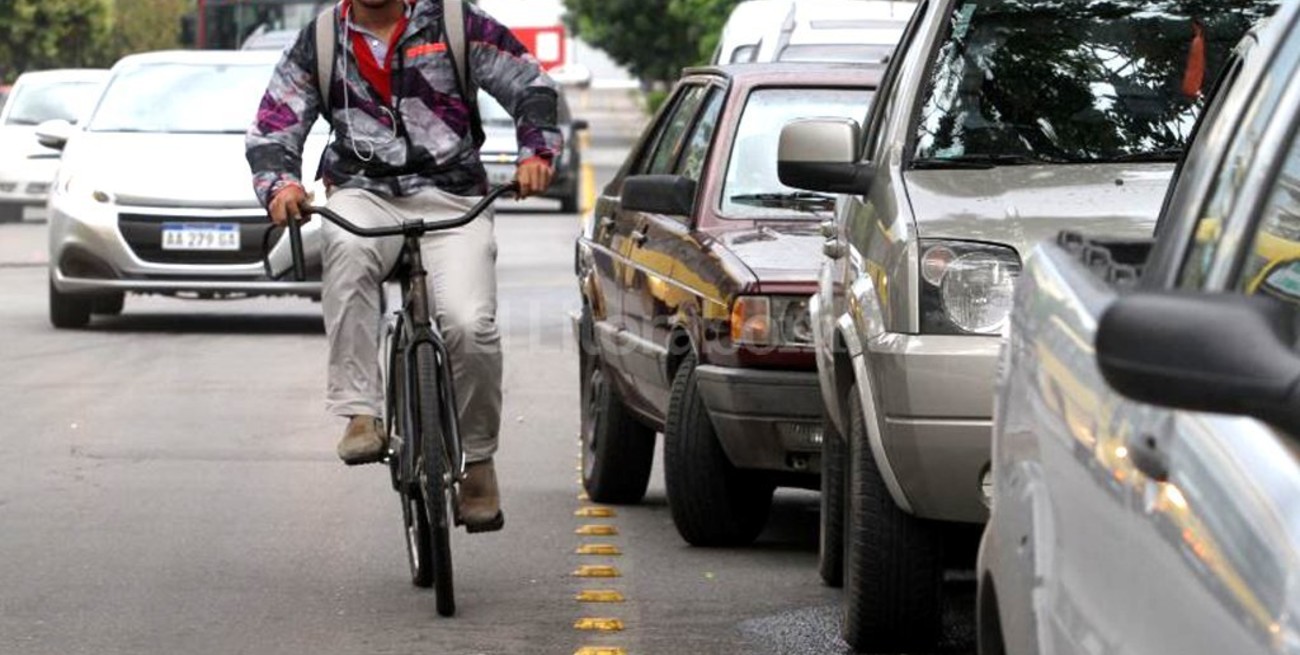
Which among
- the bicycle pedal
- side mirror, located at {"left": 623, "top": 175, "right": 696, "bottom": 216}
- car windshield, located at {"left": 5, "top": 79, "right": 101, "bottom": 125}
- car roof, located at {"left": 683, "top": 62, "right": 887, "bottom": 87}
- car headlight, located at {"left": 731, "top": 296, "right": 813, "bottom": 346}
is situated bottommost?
car windshield, located at {"left": 5, "top": 79, "right": 101, "bottom": 125}

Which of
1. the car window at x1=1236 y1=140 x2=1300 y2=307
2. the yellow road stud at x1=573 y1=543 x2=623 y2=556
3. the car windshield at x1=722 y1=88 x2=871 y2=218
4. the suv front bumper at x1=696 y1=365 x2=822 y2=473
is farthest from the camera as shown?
the car windshield at x1=722 y1=88 x2=871 y2=218

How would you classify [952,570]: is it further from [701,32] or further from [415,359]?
[701,32]

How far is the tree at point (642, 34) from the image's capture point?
5762cm

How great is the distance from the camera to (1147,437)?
10.3 ft

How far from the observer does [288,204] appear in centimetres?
773

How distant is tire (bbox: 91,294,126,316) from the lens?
18359 millimetres

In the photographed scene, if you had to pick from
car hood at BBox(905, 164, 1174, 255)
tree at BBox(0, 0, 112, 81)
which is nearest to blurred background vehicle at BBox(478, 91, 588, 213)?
tree at BBox(0, 0, 112, 81)

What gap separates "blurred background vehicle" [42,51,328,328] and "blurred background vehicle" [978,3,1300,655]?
12.6 meters

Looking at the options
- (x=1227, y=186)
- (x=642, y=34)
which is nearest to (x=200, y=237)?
(x=1227, y=186)

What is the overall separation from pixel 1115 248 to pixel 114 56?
62.1 m

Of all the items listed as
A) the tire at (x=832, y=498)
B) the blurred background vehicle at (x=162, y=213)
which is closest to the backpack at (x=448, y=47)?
→ the tire at (x=832, y=498)

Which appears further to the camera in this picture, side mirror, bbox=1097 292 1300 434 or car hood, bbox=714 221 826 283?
car hood, bbox=714 221 826 283

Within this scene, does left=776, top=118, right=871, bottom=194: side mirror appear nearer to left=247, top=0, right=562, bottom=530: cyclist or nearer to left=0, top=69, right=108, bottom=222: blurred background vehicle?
left=247, top=0, right=562, bottom=530: cyclist

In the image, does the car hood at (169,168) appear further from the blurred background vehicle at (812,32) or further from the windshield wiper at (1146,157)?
the windshield wiper at (1146,157)
